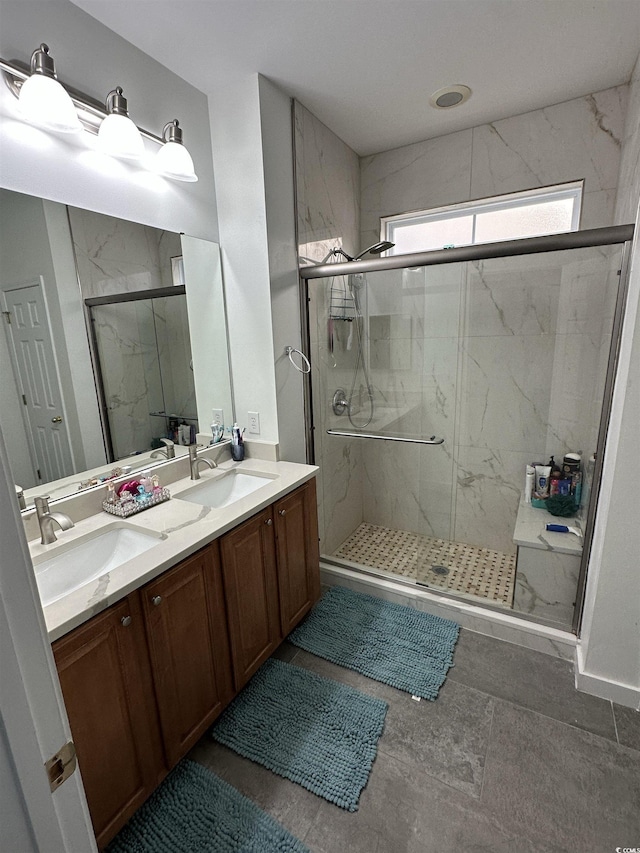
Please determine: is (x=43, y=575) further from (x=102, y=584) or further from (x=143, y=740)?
(x=143, y=740)

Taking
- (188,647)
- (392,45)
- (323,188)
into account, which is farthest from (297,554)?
(392,45)

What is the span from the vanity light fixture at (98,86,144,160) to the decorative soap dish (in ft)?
4.55

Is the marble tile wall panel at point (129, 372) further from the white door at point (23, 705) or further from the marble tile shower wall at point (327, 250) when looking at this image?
the white door at point (23, 705)

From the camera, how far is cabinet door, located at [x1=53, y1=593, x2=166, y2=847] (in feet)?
3.52

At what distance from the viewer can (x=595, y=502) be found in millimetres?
1810

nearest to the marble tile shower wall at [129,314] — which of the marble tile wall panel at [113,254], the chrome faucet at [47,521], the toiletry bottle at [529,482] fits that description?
the marble tile wall panel at [113,254]

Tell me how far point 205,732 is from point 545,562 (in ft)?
5.83

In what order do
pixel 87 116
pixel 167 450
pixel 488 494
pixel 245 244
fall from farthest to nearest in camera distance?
pixel 488 494
pixel 245 244
pixel 167 450
pixel 87 116

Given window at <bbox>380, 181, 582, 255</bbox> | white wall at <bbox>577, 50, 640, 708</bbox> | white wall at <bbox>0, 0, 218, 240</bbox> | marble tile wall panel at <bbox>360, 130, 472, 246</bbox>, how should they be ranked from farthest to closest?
marble tile wall panel at <bbox>360, 130, 472, 246</bbox> → window at <bbox>380, 181, 582, 255</bbox> → white wall at <bbox>577, 50, 640, 708</bbox> → white wall at <bbox>0, 0, 218, 240</bbox>

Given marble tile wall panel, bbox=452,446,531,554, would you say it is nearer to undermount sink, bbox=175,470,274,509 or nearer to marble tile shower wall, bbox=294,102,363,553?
marble tile shower wall, bbox=294,102,363,553

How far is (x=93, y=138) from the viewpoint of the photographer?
5.20 feet

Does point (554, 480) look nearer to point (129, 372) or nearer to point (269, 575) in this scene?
point (269, 575)

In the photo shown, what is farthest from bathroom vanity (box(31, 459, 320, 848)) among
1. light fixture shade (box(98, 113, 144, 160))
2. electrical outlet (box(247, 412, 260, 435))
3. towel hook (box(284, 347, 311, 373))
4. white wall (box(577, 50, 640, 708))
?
light fixture shade (box(98, 113, 144, 160))

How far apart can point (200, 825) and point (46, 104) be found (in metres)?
2.41
